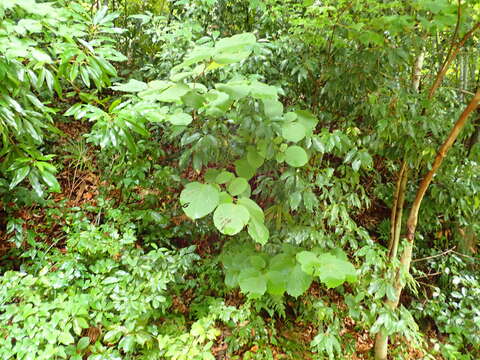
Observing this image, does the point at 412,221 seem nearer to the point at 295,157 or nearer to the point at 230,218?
the point at 295,157

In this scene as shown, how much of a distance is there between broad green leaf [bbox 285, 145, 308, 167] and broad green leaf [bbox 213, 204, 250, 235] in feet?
→ 1.15

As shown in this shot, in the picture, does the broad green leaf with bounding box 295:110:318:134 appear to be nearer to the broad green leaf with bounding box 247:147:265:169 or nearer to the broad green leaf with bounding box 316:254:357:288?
the broad green leaf with bounding box 247:147:265:169

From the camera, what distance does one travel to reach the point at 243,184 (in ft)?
3.97

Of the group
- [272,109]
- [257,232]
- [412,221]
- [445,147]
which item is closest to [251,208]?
[257,232]

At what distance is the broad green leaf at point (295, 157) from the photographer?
1299 mm

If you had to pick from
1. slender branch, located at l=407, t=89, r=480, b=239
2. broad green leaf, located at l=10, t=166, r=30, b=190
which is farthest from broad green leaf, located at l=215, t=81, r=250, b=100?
slender branch, located at l=407, t=89, r=480, b=239

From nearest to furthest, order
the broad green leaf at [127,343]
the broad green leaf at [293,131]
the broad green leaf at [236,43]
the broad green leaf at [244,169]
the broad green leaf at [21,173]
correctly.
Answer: the broad green leaf at [236,43] → the broad green leaf at [293,131] → the broad green leaf at [244,169] → the broad green leaf at [21,173] → the broad green leaf at [127,343]

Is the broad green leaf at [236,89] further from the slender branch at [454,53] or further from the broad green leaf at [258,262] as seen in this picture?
the slender branch at [454,53]

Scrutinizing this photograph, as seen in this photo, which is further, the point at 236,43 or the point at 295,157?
the point at 295,157

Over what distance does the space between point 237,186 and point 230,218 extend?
0.63ft

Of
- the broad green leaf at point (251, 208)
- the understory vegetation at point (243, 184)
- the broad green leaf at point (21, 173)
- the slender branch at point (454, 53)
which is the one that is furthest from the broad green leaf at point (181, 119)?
the slender branch at point (454, 53)

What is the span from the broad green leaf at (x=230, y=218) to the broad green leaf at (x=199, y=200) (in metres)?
0.03

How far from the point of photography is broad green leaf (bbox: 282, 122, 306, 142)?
4.11 feet

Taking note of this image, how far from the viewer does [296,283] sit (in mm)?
1265
